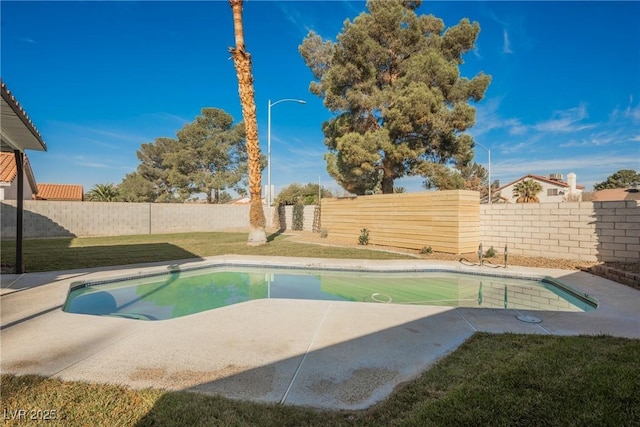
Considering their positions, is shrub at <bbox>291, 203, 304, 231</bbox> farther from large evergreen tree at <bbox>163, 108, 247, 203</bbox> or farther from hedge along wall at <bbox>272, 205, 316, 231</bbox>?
large evergreen tree at <bbox>163, 108, 247, 203</bbox>

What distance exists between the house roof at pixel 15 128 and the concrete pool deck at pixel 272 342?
10.3ft

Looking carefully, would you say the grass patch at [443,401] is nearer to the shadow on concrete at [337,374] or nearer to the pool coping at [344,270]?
the shadow on concrete at [337,374]

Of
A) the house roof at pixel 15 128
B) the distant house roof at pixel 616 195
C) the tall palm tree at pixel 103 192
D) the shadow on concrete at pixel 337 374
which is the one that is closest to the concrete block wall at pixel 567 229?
the shadow on concrete at pixel 337 374

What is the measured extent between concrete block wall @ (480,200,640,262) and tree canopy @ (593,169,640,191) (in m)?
50.1

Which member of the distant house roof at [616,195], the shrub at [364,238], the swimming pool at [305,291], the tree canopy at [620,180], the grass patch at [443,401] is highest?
the tree canopy at [620,180]

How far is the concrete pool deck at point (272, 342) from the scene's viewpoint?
3016 millimetres

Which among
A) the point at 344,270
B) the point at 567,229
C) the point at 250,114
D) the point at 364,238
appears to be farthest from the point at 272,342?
the point at 250,114

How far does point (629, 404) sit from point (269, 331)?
11.7 feet

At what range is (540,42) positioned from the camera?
51.5ft

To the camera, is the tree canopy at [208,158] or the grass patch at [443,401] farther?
the tree canopy at [208,158]

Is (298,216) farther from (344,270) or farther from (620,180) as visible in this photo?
(620,180)

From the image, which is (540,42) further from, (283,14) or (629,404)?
(629,404)

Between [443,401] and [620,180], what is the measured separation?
63754 mm

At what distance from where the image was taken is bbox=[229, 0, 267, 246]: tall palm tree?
13.8 metres
